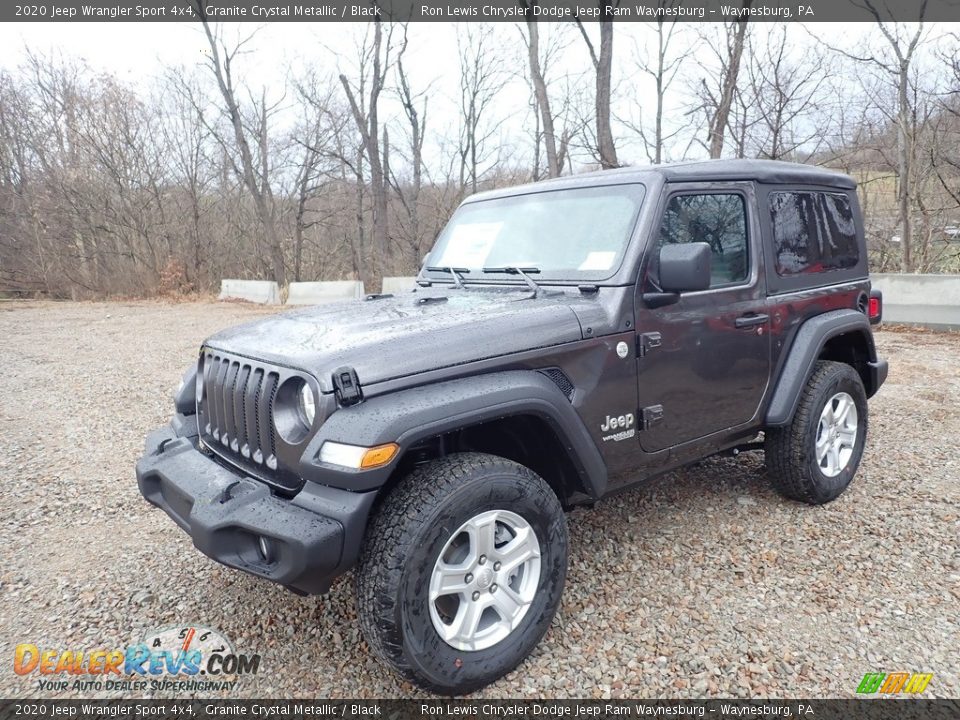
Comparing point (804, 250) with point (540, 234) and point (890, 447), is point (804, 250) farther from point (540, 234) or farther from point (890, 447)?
point (890, 447)

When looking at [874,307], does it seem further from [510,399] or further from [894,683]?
[510,399]

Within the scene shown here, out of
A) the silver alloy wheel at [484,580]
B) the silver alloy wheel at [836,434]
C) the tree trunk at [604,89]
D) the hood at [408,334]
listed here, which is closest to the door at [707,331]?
the hood at [408,334]

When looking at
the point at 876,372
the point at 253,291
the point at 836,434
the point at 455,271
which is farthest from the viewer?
the point at 253,291

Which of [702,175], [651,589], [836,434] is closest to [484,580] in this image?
[651,589]

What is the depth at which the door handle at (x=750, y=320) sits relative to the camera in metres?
3.24

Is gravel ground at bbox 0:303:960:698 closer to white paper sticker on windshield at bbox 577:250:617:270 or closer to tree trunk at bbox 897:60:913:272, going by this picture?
white paper sticker on windshield at bbox 577:250:617:270

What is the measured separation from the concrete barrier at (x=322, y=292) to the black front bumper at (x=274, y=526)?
12.5m

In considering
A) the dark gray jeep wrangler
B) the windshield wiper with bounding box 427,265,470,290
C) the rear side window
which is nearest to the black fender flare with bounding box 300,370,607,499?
the dark gray jeep wrangler

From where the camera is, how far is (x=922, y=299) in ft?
30.9

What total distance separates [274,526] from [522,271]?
1811 millimetres

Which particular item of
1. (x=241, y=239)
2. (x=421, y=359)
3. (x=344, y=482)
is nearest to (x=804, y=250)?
(x=421, y=359)

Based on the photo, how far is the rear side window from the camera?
11.7 ft

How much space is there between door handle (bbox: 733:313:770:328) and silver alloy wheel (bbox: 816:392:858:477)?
0.84m

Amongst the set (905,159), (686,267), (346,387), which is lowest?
(346,387)
